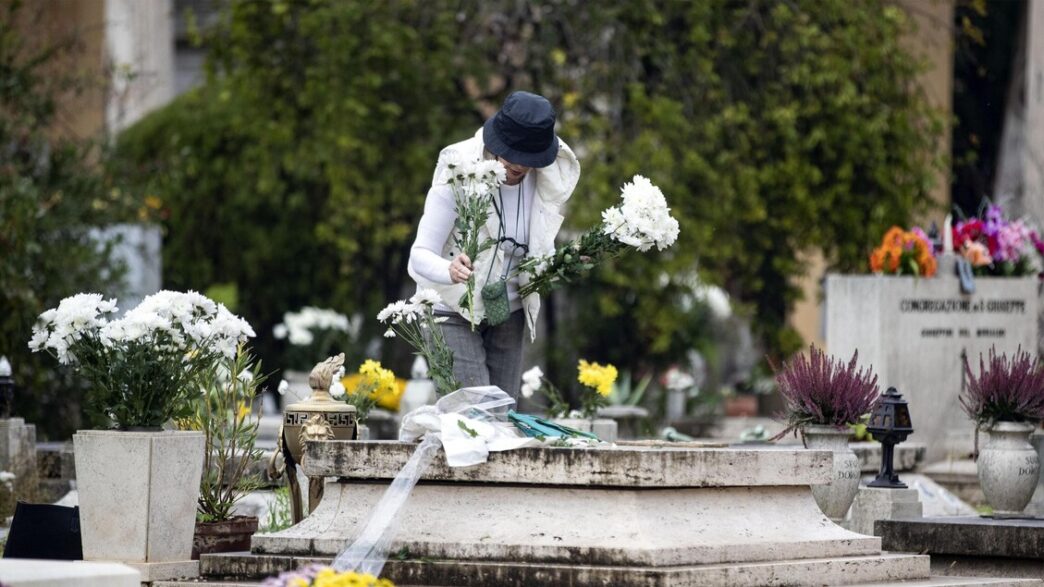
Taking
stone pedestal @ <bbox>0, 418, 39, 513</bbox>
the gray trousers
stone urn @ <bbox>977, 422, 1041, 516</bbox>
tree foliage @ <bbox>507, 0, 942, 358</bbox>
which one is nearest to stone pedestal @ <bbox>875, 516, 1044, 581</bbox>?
stone urn @ <bbox>977, 422, 1041, 516</bbox>

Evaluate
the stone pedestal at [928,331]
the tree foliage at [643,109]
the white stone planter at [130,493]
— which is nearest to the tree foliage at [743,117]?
the tree foliage at [643,109]

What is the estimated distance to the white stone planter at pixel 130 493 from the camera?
7.65 metres

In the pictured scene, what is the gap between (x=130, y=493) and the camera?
7656 mm

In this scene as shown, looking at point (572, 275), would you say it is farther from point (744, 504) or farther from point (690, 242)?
point (690, 242)

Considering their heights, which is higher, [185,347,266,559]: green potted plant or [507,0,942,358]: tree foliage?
[507,0,942,358]: tree foliage

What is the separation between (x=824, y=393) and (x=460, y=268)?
7.06ft

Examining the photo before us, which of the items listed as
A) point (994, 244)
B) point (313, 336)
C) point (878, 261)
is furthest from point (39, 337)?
point (313, 336)

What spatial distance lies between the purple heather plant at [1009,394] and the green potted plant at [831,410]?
0.60m

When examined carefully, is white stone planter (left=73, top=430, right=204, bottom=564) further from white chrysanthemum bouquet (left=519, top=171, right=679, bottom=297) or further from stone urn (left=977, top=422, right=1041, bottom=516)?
stone urn (left=977, top=422, right=1041, bottom=516)

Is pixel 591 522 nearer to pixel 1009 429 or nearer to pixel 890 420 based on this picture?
pixel 890 420

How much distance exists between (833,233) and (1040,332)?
348 centimetres

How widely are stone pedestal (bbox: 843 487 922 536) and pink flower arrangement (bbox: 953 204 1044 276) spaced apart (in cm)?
499

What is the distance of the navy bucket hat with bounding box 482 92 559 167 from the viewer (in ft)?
26.0

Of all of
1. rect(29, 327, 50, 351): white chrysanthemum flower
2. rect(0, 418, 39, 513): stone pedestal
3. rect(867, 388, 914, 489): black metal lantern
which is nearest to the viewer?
rect(29, 327, 50, 351): white chrysanthemum flower
